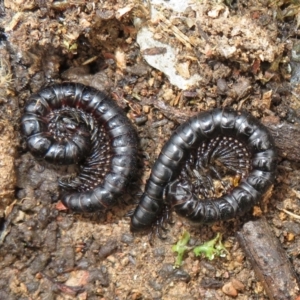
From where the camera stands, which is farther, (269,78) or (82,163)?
(82,163)

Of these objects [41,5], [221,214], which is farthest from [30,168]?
[221,214]

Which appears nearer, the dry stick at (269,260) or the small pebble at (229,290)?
the dry stick at (269,260)

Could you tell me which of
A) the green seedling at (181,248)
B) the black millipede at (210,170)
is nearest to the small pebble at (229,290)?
the green seedling at (181,248)

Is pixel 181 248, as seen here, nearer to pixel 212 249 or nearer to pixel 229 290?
pixel 212 249

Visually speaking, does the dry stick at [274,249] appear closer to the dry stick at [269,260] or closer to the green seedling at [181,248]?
the dry stick at [269,260]

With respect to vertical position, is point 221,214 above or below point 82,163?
above

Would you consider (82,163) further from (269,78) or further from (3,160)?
(269,78)
